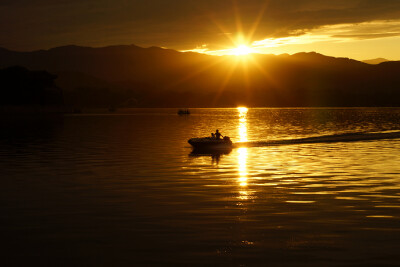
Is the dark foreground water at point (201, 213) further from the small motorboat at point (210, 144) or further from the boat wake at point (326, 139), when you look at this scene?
the boat wake at point (326, 139)

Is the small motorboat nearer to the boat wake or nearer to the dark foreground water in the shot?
the boat wake

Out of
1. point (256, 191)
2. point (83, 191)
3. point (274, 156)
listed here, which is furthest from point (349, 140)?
point (83, 191)

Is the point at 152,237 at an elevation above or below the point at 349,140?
below

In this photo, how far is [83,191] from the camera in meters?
29.7

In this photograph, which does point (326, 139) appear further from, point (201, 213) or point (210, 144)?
point (201, 213)

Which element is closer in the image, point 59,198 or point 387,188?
point 59,198

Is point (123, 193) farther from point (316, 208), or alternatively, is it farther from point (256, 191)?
point (316, 208)

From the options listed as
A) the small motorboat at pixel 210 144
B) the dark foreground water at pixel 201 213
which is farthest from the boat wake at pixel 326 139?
the dark foreground water at pixel 201 213

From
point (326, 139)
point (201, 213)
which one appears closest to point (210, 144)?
point (326, 139)

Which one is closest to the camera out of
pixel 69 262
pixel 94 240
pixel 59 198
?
pixel 69 262

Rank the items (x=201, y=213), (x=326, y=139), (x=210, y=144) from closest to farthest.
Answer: (x=201, y=213) → (x=210, y=144) → (x=326, y=139)

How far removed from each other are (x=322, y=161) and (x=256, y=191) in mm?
18313

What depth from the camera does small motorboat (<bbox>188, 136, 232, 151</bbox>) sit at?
56.8 m

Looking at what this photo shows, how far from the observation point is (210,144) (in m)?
57.2
